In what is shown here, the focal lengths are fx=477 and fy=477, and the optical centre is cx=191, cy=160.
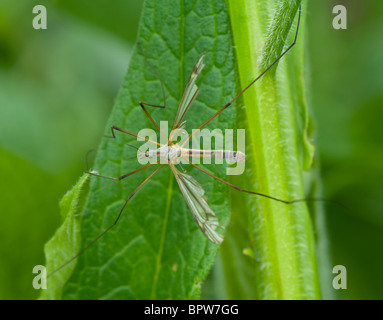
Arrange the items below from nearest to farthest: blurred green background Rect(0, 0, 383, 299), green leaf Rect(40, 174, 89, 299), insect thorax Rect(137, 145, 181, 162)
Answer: green leaf Rect(40, 174, 89, 299), insect thorax Rect(137, 145, 181, 162), blurred green background Rect(0, 0, 383, 299)

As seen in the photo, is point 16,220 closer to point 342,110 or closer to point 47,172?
point 47,172

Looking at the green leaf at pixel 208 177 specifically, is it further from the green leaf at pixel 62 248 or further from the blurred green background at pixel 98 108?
the blurred green background at pixel 98 108

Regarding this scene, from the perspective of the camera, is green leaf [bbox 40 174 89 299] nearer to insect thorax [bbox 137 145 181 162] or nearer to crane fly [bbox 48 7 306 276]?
crane fly [bbox 48 7 306 276]

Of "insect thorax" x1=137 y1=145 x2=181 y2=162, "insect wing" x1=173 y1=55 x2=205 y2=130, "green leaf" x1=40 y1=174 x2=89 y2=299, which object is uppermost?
"insect wing" x1=173 y1=55 x2=205 y2=130

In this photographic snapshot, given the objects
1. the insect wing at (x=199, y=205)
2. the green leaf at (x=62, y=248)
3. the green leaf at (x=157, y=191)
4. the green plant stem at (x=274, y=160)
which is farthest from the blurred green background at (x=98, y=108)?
the green plant stem at (x=274, y=160)

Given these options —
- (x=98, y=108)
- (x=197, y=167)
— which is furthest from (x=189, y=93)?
(x=98, y=108)

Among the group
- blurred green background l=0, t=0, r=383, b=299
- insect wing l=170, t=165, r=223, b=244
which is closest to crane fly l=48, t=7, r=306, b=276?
insect wing l=170, t=165, r=223, b=244

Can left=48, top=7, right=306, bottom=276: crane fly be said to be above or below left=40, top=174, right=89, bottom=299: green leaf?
above
